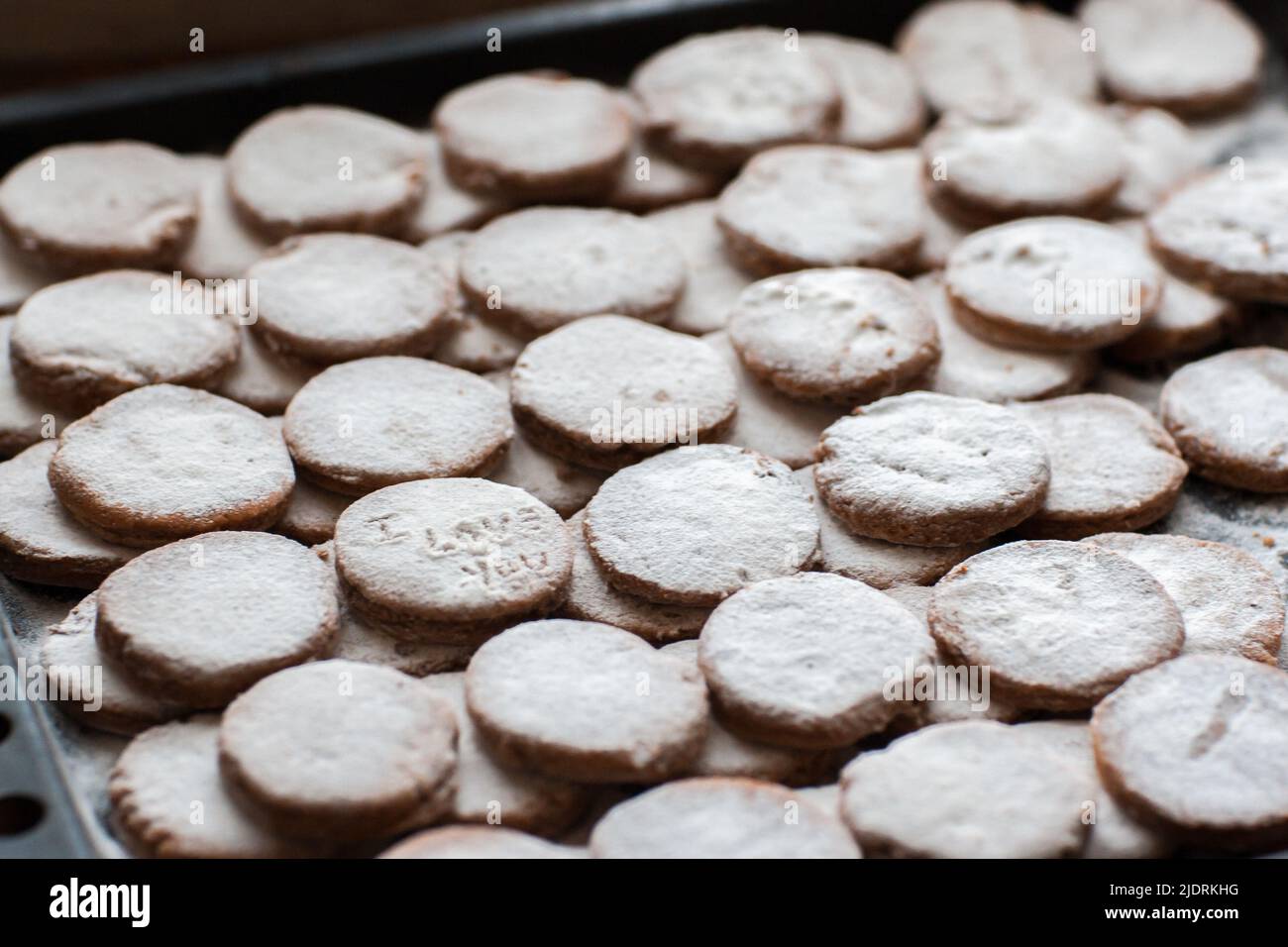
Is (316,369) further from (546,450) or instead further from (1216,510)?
(1216,510)

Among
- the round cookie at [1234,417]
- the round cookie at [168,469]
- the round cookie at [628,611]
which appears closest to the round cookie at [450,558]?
the round cookie at [628,611]

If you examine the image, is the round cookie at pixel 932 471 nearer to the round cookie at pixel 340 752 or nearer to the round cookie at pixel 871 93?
the round cookie at pixel 340 752

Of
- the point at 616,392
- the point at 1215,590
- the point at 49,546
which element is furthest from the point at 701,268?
the point at 49,546

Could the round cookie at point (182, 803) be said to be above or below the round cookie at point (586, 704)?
below

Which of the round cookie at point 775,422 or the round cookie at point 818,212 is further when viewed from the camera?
the round cookie at point 818,212
